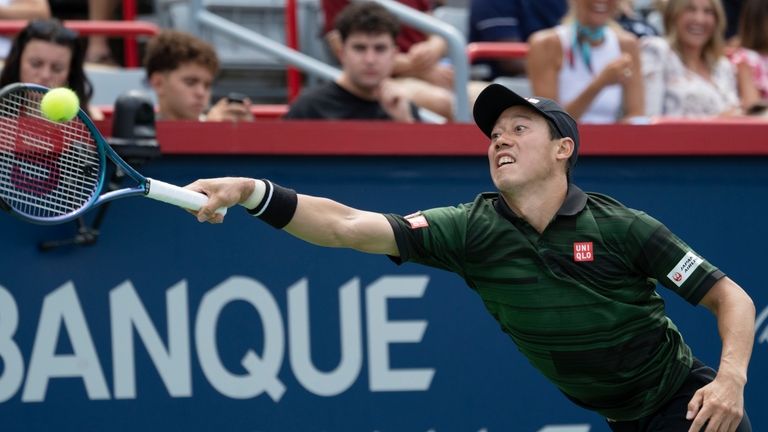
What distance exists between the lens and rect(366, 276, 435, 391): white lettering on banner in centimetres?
534

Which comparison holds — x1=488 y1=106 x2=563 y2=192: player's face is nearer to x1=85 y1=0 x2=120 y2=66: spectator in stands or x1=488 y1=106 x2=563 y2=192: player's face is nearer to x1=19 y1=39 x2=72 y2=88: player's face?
x1=19 y1=39 x2=72 y2=88: player's face

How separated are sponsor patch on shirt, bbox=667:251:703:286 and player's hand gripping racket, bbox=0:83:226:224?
4.73ft

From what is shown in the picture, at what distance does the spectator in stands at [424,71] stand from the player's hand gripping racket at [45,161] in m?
2.31

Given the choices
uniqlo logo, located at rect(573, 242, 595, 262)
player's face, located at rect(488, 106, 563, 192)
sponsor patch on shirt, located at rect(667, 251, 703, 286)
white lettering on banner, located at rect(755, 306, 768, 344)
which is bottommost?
white lettering on banner, located at rect(755, 306, 768, 344)

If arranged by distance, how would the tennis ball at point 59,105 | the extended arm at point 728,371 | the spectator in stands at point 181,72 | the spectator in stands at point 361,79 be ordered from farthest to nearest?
the spectator in stands at point 361,79 < the spectator in stands at point 181,72 < the extended arm at point 728,371 < the tennis ball at point 59,105

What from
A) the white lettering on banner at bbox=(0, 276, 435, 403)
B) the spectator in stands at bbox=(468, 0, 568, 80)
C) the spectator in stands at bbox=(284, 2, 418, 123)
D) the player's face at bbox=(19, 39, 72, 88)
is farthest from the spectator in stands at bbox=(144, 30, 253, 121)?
the spectator in stands at bbox=(468, 0, 568, 80)

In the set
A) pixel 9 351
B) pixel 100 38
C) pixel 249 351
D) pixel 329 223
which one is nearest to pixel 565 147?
pixel 329 223

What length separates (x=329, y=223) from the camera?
4094 millimetres

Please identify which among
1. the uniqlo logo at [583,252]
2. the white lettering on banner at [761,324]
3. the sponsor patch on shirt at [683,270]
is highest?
the uniqlo logo at [583,252]

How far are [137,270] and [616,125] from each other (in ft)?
6.76

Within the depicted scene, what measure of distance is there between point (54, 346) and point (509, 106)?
2.03 meters

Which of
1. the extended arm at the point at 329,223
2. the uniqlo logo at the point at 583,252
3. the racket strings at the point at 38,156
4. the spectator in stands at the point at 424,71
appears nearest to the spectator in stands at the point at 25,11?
the spectator in stands at the point at 424,71

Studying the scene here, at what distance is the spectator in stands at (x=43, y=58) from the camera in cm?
538

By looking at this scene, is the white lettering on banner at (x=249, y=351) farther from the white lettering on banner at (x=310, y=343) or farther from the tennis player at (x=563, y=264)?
the tennis player at (x=563, y=264)
